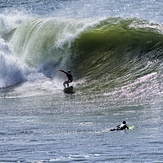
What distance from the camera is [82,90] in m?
27.0

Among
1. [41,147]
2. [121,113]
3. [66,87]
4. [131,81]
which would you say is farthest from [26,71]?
[41,147]

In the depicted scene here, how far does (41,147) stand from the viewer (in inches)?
629

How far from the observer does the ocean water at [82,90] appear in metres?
15.7

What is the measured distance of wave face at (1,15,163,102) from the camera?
27406mm

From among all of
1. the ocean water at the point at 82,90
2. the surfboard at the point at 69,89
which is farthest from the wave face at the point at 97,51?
the surfboard at the point at 69,89

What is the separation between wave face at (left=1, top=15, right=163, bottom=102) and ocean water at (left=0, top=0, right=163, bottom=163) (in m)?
0.05

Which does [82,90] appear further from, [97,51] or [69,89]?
[97,51]

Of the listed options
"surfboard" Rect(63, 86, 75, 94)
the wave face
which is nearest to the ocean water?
the wave face

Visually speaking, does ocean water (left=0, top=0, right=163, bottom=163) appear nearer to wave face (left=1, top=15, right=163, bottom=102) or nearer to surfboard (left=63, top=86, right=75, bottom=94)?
wave face (left=1, top=15, right=163, bottom=102)

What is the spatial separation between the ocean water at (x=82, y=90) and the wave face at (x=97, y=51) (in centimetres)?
5

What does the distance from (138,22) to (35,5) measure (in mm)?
22520

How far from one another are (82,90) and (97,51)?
5201 mm

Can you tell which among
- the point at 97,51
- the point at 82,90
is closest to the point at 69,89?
the point at 82,90

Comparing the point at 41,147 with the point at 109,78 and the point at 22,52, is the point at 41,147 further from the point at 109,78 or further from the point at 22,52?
the point at 22,52
